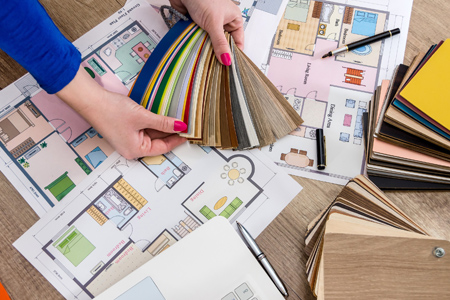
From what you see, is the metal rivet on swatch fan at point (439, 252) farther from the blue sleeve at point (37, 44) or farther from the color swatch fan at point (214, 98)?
the blue sleeve at point (37, 44)

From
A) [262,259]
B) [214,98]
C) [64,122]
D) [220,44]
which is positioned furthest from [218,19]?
[262,259]

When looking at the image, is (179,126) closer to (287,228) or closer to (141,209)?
(141,209)

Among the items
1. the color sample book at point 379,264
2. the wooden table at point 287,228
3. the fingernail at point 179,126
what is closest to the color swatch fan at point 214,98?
the fingernail at point 179,126

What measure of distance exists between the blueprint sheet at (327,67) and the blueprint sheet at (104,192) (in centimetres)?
9

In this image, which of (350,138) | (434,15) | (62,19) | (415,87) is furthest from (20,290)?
(434,15)

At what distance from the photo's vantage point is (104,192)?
0.74m

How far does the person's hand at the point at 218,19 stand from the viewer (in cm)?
77

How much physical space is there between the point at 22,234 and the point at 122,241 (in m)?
0.19

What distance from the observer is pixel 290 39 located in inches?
32.5

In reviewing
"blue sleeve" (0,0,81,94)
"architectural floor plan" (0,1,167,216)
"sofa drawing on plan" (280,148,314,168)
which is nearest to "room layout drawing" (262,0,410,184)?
"sofa drawing on plan" (280,148,314,168)

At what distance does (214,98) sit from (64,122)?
316 mm

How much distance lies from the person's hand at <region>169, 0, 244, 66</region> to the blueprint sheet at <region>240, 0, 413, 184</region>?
40 millimetres

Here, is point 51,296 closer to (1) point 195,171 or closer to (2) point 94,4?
(1) point 195,171

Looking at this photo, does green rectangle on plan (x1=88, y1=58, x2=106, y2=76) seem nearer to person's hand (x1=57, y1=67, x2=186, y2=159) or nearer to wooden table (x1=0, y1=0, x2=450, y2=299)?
person's hand (x1=57, y1=67, x2=186, y2=159)
